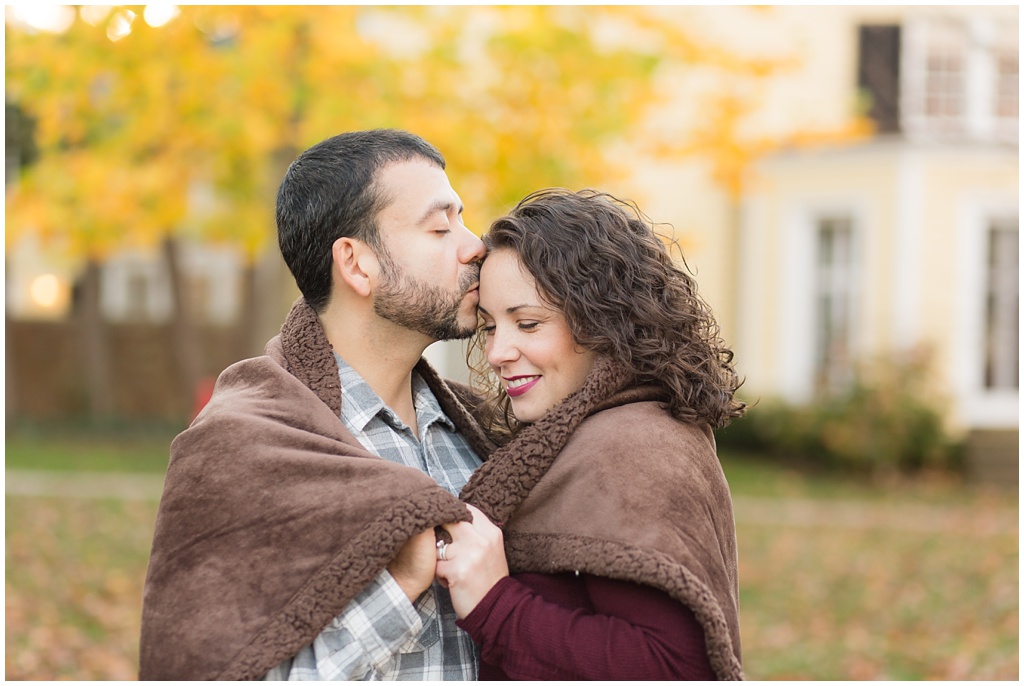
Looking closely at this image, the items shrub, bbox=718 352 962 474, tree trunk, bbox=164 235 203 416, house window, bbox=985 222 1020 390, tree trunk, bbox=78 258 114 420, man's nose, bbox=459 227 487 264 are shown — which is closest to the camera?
man's nose, bbox=459 227 487 264

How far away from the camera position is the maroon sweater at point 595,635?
2.25 metres

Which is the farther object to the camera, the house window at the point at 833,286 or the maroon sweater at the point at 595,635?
the house window at the point at 833,286

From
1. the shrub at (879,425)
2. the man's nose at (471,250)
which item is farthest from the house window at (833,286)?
the man's nose at (471,250)

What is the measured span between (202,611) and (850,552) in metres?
8.95

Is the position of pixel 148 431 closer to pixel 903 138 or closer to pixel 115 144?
pixel 115 144

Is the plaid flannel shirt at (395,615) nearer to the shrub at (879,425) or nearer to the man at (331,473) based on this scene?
the man at (331,473)

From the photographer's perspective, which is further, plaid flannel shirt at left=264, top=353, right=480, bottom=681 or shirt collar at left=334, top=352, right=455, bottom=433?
shirt collar at left=334, top=352, right=455, bottom=433

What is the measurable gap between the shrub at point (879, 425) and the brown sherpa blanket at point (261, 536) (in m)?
13.5

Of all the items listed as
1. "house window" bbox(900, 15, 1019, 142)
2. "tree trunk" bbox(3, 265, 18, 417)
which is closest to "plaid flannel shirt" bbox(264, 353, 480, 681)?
"house window" bbox(900, 15, 1019, 142)

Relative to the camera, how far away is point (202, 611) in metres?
2.24

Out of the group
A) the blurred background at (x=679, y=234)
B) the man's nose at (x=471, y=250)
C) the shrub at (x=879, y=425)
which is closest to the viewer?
the man's nose at (x=471, y=250)

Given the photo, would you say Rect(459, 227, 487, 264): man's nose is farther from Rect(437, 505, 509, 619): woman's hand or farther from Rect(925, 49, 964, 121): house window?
Rect(925, 49, 964, 121): house window

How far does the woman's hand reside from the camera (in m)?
2.33

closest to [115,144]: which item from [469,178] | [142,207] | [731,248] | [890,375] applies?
[142,207]
